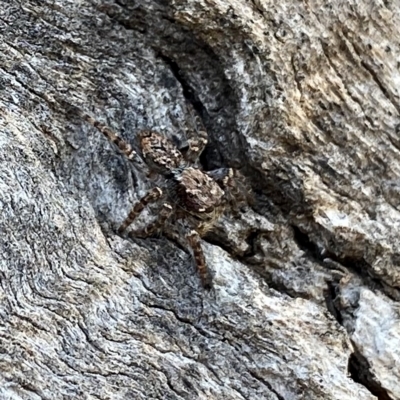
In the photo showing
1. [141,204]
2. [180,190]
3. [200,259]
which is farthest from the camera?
[180,190]

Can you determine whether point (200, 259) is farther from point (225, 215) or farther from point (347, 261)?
point (347, 261)

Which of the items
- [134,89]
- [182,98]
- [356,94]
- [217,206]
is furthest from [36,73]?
[356,94]

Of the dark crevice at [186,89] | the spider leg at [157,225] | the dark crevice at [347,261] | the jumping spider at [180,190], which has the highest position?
the dark crevice at [186,89]

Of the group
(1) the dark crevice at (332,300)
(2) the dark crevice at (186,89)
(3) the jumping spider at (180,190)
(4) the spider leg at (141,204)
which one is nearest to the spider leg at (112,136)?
(3) the jumping spider at (180,190)

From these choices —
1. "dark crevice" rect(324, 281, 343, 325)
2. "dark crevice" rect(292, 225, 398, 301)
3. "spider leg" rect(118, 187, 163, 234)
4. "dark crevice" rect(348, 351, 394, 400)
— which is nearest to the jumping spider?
"spider leg" rect(118, 187, 163, 234)

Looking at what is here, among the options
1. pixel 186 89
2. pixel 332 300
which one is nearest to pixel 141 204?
pixel 186 89

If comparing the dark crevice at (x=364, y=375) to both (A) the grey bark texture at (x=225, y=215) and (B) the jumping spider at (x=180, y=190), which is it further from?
(B) the jumping spider at (x=180, y=190)
